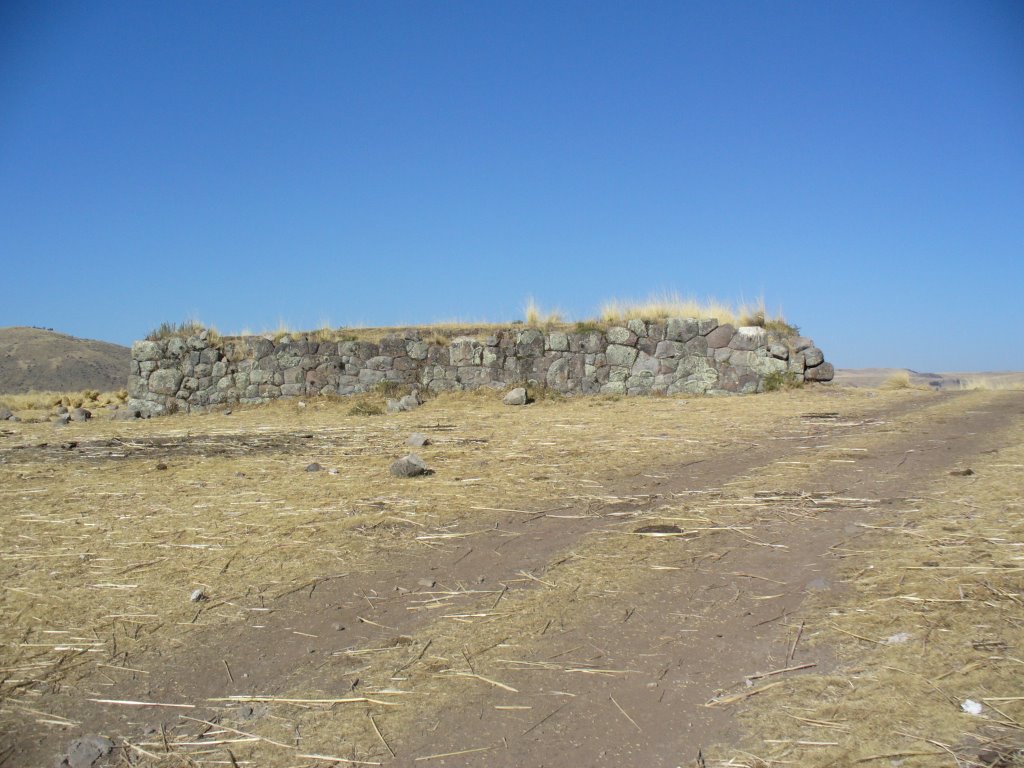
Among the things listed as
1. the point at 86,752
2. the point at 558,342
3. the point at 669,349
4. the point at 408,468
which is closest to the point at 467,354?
the point at 558,342

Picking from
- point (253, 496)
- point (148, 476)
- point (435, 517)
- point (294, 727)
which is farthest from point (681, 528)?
point (148, 476)

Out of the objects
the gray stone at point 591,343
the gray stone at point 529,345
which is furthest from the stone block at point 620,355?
the gray stone at point 529,345

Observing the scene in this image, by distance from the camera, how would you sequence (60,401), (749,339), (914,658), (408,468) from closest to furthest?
(914,658), (408,468), (749,339), (60,401)

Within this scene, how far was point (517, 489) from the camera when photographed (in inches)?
263

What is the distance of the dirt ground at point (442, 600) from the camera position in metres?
2.88

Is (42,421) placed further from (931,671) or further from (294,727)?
(931,671)

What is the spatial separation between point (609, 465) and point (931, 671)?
4.67 m

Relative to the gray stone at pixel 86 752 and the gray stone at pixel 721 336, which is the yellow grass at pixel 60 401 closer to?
the gray stone at pixel 721 336

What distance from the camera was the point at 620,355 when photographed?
52.6ft

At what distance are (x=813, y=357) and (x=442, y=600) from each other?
13.6 m

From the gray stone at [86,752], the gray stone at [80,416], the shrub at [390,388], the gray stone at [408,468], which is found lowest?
the gray stone at [86,752]

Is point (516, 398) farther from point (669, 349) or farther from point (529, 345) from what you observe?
point (669, 349)

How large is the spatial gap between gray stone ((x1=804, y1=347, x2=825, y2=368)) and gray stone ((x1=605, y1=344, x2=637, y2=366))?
354 centimetres

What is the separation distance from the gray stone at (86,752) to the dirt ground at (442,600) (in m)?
0.05
